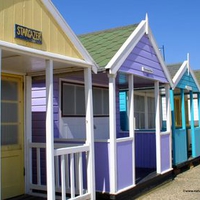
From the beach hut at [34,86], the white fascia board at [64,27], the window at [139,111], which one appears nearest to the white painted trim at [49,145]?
the beach hut at [34,86]


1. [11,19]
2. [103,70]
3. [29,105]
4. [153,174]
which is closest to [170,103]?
[153,174]

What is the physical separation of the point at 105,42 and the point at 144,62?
101 centimetres

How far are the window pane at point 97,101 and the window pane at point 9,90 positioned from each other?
2782mm

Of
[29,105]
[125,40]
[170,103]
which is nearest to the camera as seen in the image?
[29,105]

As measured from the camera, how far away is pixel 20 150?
6.25 meters

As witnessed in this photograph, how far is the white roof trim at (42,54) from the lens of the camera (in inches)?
162

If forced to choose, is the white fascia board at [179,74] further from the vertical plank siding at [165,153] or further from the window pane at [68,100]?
the window pane at [68,100]

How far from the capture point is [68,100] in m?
7.52

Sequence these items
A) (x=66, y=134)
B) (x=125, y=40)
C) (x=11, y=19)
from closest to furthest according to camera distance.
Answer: (x=11, y=19), (x=125, y=40), (x=66, y=134)

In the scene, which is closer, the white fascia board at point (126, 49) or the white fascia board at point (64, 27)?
the white fascia board at point (64, 27)

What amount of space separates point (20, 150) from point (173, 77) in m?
5.35

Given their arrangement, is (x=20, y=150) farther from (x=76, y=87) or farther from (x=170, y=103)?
(x=170, y=103)

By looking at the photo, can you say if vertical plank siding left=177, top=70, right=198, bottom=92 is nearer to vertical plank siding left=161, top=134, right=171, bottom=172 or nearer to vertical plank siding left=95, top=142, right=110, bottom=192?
vertical plank siding left=161, top=134, right=171, bottom=172

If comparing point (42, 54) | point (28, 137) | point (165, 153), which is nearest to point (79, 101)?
point (28, 137)
